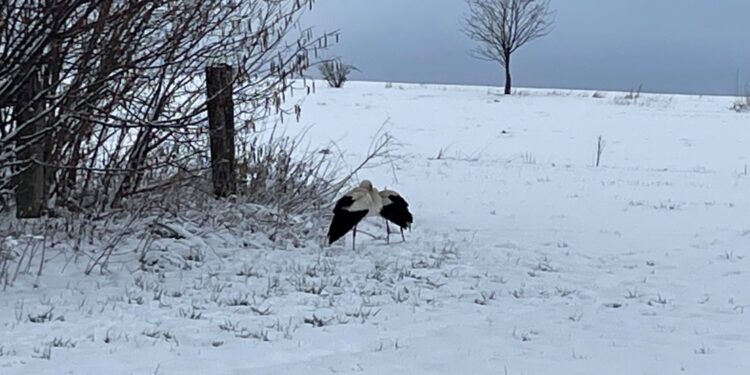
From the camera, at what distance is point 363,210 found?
692 centimetres

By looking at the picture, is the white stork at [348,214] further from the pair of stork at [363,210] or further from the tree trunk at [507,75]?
the tree trunk at [507,75]

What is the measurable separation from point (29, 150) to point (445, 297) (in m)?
3.02

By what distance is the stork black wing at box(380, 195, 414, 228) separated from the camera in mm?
7172

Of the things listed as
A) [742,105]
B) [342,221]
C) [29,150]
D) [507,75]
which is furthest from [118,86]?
[507,75]

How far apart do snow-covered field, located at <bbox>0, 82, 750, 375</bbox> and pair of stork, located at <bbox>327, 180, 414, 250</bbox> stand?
17 centimetres

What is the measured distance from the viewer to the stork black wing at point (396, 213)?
7.17 m

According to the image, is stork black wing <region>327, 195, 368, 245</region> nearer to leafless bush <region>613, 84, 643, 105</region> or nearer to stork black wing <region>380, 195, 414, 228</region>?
stork black wing <region>380, 195, 414, 228</region>

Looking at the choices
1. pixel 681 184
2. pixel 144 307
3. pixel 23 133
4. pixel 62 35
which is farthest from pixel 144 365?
pixel 681 184

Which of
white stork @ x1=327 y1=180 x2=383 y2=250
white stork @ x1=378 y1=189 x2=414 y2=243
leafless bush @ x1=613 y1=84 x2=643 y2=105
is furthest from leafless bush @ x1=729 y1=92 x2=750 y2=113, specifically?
white stork @ x1=327 y1=180 x2=383 y2=250

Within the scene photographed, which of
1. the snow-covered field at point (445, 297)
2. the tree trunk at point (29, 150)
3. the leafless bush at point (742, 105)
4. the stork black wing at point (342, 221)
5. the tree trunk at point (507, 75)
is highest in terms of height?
the tree trunk at point (507, 75)

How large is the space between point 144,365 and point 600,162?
43.2 ft

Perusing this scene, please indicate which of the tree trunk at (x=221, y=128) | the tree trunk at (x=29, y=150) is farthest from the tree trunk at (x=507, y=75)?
the tree trunk at (x=29, y=150)

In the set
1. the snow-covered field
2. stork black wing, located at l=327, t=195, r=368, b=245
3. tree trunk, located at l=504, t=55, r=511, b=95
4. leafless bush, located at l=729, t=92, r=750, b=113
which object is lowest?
the snow-covered field

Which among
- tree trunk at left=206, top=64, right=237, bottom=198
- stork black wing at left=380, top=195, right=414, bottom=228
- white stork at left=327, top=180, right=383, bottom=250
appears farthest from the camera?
stork black wing at left=380, top=195, right=414, bottom=228
